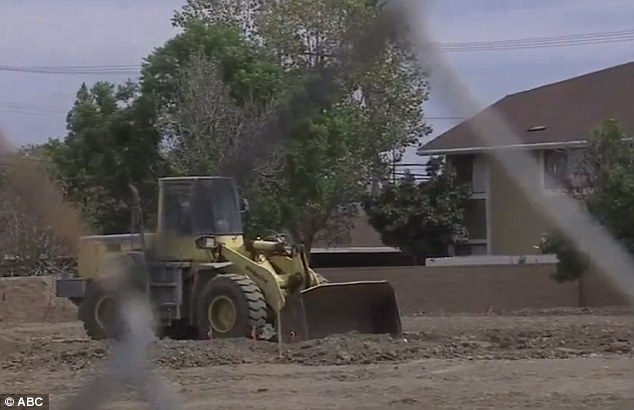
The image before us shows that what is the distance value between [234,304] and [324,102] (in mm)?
14603

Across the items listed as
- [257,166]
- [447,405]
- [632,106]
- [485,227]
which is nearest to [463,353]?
[447,405]

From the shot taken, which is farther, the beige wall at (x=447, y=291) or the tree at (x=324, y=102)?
the beige wall at (x=447, y=291)

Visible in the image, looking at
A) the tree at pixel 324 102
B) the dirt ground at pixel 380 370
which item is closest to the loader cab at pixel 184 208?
the tree at pixel 324 102

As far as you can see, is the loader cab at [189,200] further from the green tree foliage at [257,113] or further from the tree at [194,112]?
the tree at [194,112]

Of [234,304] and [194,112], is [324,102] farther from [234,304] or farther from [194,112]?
[194,112]

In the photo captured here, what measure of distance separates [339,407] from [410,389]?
1130 mm

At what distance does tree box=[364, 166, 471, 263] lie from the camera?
3872 centimetres

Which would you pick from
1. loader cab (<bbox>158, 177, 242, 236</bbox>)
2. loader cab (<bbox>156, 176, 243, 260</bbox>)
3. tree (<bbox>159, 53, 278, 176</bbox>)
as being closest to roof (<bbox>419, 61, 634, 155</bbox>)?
tree (<bbox>159, 53, 278, 176</bbox>)

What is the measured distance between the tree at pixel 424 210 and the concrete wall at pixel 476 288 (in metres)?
4.83

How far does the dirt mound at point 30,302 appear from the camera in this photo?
29.2 metres

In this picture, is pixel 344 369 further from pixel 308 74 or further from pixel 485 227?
pixel 485 227

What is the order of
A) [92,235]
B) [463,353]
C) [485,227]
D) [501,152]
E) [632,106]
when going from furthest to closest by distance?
[485,227], [632,106], [463,353], [92,235], [501,152]

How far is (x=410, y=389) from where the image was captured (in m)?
12.4

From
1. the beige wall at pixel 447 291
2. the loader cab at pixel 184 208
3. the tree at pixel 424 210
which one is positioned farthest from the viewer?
the tree at pixel 424 210
